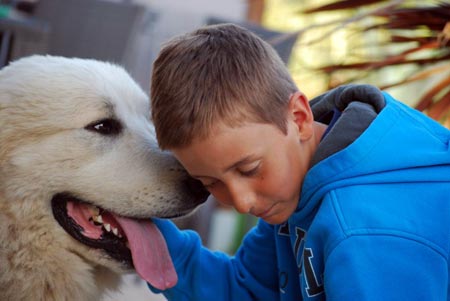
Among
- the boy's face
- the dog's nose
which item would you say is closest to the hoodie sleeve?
the dog's nose

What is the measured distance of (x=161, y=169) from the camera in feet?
6.49

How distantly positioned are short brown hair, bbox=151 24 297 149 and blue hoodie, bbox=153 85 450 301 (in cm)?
18

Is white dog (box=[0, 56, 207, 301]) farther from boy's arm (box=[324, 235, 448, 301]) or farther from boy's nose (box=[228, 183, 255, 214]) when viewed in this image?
boy's arm (box=[324, 235, 448, 301])

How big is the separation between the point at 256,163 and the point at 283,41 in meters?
2.02

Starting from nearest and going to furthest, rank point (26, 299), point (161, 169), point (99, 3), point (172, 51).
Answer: point (172, 51) → point (26, 299) → point (161, 169) → point (99, 3)

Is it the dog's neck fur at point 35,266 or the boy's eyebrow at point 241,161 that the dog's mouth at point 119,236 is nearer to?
the dog's neck fur at point 35,266

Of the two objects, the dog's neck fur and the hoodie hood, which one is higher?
the hoodie hood

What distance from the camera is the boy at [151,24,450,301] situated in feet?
4.75

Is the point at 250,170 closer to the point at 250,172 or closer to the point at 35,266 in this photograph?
the point at 250,172

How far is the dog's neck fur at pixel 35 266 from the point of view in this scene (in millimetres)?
1827

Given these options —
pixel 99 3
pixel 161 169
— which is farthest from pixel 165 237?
pixel 99 3

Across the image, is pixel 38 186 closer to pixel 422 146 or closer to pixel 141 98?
pixel 141 98

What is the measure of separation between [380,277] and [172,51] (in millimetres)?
723

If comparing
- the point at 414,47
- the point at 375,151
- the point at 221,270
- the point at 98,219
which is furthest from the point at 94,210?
the point at 414,47
